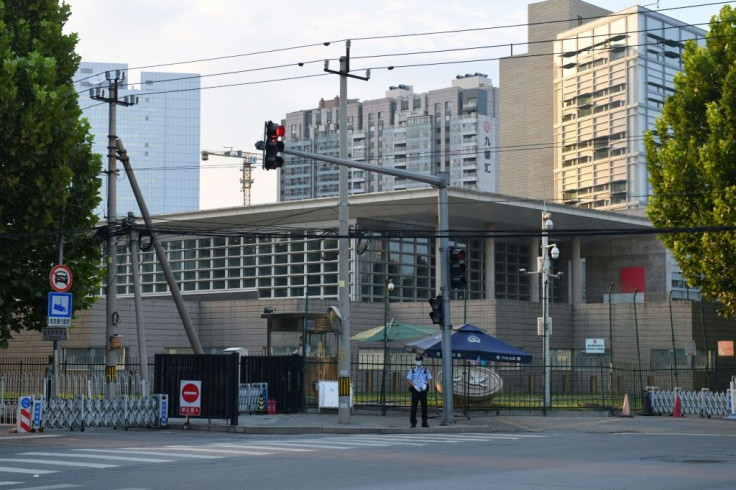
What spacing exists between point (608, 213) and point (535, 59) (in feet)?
189

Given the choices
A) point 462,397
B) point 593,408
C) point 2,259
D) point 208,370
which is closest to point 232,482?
point 208,370

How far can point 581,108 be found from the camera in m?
119

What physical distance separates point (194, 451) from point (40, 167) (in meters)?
12.6

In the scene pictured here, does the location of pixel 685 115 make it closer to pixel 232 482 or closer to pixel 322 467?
pixel 322 467

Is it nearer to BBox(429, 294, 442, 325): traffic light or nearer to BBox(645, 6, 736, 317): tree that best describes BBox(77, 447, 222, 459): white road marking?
BBox(429, 294, 442, 325): traffic light

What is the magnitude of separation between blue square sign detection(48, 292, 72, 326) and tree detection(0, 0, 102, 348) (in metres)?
2.37

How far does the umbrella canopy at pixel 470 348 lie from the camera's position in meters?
34.7

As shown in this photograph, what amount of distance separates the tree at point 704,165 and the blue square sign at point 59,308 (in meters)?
20.2

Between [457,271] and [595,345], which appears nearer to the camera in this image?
[457,271]

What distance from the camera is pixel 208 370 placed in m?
29.8

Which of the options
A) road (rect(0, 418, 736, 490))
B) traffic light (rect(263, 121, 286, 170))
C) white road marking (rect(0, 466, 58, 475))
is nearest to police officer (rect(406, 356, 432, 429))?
road (rect(0, 418, 736, 490))

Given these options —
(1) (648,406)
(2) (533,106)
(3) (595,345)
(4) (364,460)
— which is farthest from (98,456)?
(2) (533,106)

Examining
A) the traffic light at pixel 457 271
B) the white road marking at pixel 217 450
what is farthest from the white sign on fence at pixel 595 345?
the white road marking at pixel 217 450

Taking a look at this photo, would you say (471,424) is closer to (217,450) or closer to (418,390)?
(418,390)
